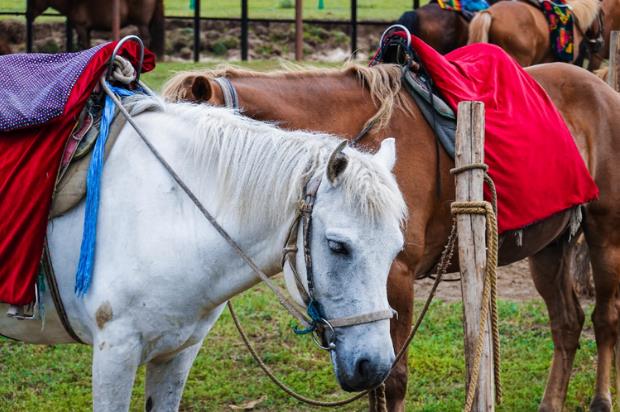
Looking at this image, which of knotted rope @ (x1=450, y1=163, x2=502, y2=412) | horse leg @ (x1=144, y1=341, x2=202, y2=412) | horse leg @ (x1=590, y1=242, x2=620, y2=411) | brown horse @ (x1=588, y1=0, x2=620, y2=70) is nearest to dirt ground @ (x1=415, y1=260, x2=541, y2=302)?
horse leg @ (x1=590, y1=242, x2=620, y2=411)

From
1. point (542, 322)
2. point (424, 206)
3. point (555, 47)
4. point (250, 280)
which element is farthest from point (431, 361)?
point (555, 47)

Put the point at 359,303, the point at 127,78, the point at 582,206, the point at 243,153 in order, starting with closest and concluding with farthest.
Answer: the point at 359,303 → the point at 243,153 → the point at 127,78 → the point at 582,206

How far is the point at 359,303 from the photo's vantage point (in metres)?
2.83

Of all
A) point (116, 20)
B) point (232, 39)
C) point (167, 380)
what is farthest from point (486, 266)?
point (232, 39)

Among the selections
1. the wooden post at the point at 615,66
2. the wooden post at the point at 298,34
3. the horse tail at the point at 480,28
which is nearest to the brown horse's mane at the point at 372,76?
the wooden post at the point at 615,66

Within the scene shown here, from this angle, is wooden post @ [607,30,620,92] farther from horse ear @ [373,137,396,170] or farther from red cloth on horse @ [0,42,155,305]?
red cloth on horse @ [0,42,155,305]

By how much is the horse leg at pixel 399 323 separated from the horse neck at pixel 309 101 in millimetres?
671

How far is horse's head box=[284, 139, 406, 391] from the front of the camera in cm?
282

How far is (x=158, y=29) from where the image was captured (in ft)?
45.0

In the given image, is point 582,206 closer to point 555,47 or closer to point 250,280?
point 250,280

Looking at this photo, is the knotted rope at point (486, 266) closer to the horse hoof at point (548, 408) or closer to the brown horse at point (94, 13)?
the horse hoof at point (548, 408)

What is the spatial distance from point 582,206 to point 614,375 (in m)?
1.28

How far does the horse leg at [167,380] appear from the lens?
342 centimetres

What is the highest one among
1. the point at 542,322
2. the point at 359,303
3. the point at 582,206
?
the point at 359,303
